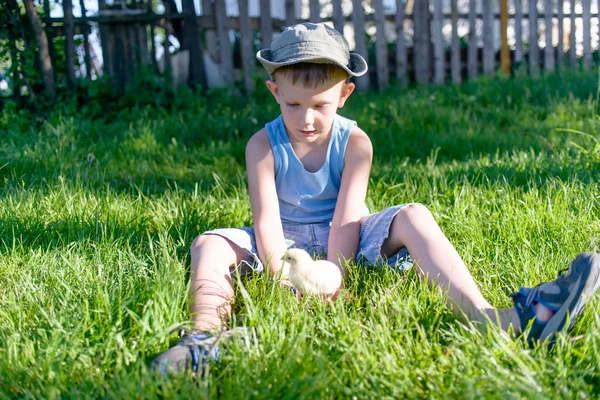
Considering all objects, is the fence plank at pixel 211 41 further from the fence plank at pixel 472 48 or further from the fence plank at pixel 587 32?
the fence plank at pixel 587 32

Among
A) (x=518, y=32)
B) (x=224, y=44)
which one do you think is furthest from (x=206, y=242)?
(x=518, y=32)

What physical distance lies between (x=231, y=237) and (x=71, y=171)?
1.85 m

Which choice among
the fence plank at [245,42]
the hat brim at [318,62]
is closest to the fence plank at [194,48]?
the fence plank at [245,42]

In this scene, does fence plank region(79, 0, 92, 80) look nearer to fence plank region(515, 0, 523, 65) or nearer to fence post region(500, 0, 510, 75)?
fence post region(500, 0, 510, 75)

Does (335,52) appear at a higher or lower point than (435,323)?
higher

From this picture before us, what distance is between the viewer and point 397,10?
7.48 m

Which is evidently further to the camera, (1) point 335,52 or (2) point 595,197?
(2) point 595,197

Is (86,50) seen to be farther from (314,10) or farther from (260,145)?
(260,145)

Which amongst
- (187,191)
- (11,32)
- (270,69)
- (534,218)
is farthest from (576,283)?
(11,32)

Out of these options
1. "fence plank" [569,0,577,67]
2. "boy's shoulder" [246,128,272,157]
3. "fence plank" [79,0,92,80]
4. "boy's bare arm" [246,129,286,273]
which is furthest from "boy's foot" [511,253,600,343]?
"fence plank" [569,0,577,67]

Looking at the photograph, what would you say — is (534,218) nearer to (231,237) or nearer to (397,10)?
(231,237)

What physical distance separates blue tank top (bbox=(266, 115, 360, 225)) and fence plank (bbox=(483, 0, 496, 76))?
576 centimetres

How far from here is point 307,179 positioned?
2.75 m

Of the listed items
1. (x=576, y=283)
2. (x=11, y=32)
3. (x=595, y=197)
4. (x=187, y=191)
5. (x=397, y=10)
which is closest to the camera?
(x=576, y=283)
